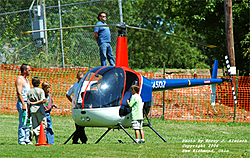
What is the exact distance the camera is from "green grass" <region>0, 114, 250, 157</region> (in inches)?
250

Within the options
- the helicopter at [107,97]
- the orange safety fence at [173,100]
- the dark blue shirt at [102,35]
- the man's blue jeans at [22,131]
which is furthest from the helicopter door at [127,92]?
the orange safety fence at [173,100]

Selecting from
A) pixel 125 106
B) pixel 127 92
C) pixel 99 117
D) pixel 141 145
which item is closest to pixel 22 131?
pixel 99 117

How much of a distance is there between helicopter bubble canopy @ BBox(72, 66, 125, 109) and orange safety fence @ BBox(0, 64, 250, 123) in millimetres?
6777

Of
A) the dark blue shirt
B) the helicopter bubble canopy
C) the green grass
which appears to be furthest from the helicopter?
the dark blue shirt

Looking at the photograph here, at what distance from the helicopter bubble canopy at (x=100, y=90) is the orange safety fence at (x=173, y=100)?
6777 mm

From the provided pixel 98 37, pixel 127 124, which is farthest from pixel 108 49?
pixel 127 124

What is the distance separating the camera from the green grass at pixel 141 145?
636cm

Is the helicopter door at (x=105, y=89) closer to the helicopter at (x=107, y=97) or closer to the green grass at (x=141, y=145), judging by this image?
the helicopter at (x=107, y=97)

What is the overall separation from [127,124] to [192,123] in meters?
6.36

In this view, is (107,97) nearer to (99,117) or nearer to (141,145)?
(99,117)

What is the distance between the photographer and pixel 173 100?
16953 mm

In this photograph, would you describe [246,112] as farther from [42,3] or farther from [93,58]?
[42,3]

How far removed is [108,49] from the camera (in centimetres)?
1030

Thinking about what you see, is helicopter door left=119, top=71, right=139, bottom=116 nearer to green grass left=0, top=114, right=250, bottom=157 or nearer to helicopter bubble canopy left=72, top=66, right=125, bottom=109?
helicopter bubble canopy left=72, top=66, right=125, bottom=109
